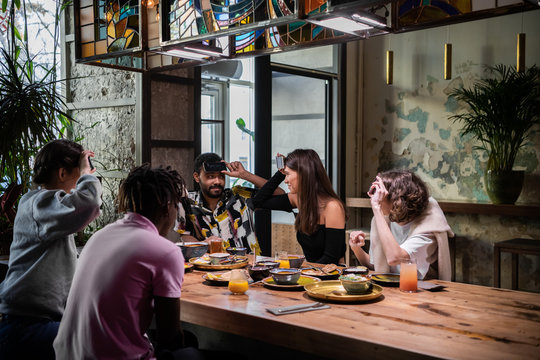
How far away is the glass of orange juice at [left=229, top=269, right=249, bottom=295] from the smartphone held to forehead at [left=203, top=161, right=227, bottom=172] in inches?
54.4

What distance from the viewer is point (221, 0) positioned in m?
2.62

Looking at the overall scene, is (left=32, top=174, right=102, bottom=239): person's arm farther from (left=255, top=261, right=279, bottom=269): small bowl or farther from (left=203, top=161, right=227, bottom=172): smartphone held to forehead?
(left=203, top=161, right=227, bottom=172): smartphone held to forehead

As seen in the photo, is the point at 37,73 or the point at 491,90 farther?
the point at 491,90

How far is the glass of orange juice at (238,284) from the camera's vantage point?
2264mm

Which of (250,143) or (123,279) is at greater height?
(250,143)

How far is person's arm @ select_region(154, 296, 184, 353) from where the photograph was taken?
66.1 inches

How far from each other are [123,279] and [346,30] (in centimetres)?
142

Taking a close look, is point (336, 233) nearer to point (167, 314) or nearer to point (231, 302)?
point (231, 302)

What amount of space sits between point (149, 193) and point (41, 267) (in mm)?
705

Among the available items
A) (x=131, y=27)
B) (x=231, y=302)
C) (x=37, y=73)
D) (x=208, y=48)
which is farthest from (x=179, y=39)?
(x=37, y=73)

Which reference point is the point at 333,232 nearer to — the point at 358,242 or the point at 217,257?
the point at 358,242

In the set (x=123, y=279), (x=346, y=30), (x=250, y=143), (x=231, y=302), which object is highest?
(x=346, y=30)

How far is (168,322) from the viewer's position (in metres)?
1.70

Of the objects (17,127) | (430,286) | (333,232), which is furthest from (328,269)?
(17,127)
